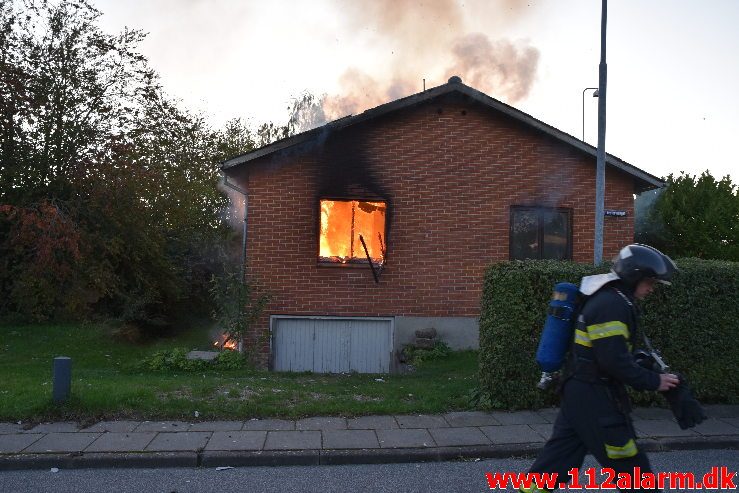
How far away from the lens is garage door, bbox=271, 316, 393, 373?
1145 cm

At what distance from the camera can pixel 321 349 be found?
1153 centimetres

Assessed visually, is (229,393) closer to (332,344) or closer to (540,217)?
(332,344)

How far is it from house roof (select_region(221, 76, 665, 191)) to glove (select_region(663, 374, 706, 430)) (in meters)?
8.53

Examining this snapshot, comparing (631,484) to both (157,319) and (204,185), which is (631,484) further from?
(204,185)

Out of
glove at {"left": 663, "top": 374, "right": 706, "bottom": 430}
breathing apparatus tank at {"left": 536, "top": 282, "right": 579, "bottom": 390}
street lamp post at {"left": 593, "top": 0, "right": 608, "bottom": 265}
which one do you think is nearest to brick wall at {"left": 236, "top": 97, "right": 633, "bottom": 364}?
street lamp post at {"left": 593, "top": 0, "right": 608, "bottom": 265}

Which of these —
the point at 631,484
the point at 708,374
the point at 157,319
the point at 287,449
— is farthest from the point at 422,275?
the point at 157,319

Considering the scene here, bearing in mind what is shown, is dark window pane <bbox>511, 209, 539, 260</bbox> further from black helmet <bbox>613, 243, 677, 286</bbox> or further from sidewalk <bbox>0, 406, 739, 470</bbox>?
black helmet <bbox>613, 243, 677, 286</bbox>

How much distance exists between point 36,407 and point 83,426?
74 cm

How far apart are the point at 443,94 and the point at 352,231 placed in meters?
3.13

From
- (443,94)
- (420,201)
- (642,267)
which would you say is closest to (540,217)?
(420,201)

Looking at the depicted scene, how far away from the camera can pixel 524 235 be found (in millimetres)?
11898

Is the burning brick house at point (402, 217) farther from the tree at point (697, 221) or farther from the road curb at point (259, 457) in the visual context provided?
the tree at point (697, 221)

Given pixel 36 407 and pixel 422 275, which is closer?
pixel 36 407

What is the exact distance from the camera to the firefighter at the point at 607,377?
344 centimetres
